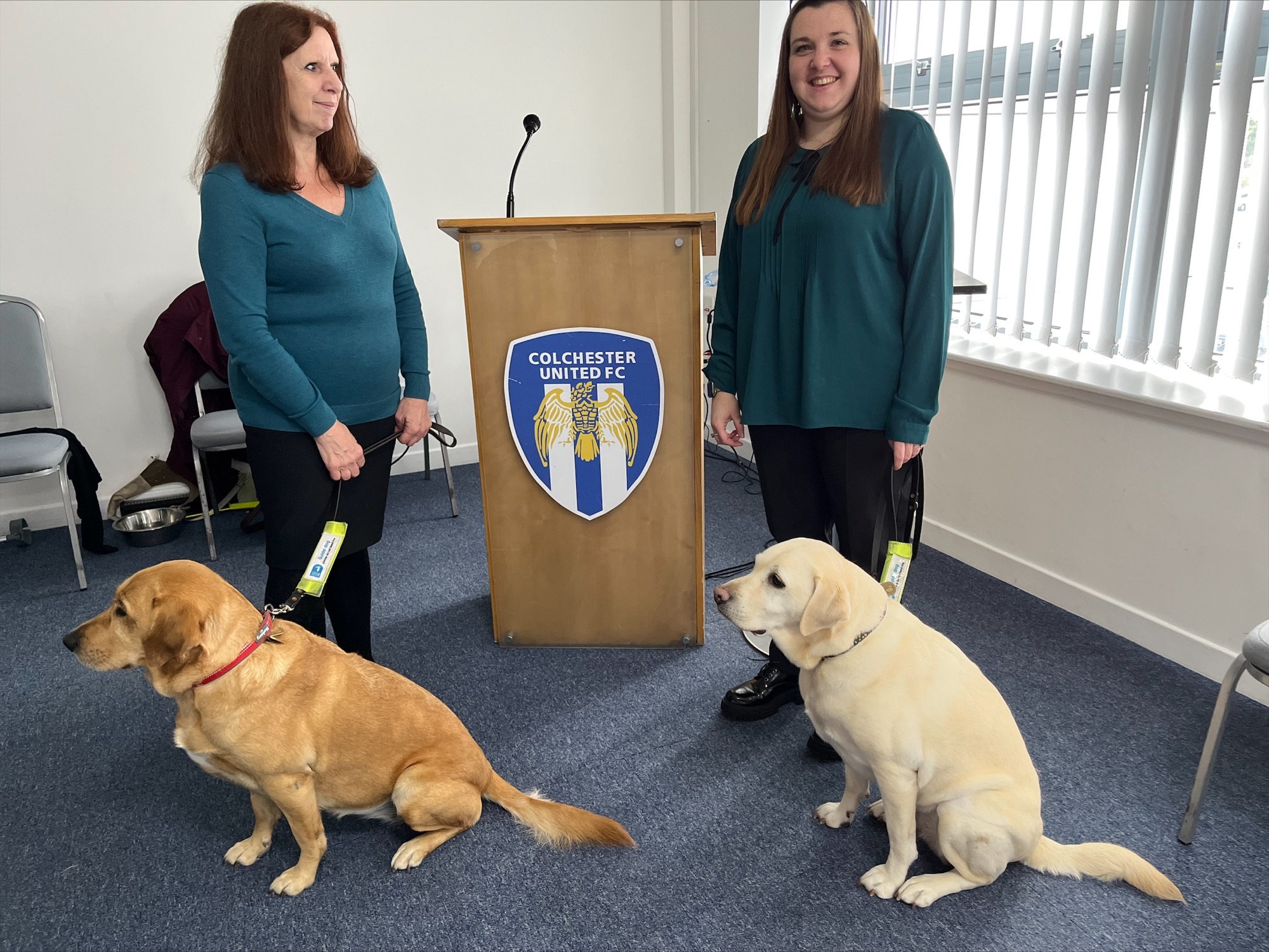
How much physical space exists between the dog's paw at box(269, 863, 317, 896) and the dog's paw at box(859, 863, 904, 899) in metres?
1.14

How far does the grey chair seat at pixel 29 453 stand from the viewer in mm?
3139

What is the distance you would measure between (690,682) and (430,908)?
1.02 m

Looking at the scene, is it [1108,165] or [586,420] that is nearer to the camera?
[586,420]

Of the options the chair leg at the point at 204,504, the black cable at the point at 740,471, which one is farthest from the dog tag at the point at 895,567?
the chair leg at the point at 204,504

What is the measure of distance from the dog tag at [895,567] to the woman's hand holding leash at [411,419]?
117 cm

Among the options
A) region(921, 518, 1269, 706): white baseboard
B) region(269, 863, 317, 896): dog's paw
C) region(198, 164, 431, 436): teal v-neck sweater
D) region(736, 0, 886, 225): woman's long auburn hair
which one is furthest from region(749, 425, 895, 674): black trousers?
region(269, 863, 317, 896): dog's paw

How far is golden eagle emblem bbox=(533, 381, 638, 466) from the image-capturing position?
240 centimetres

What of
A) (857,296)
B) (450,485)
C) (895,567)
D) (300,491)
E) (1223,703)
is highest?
Result: (857,296)

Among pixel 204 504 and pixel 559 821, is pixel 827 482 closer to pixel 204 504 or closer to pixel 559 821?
pixel 559 821

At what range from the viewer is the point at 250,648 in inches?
63.7

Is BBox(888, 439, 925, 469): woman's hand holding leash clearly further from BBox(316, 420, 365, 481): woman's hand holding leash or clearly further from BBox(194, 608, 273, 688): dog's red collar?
BBox(194, 608, 273, 688): dog's red collar

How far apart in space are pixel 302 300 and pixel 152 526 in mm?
2535

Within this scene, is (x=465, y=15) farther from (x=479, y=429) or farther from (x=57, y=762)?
(x=57, y=762)

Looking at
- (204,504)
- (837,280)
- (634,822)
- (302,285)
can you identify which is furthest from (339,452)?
(204,504)
